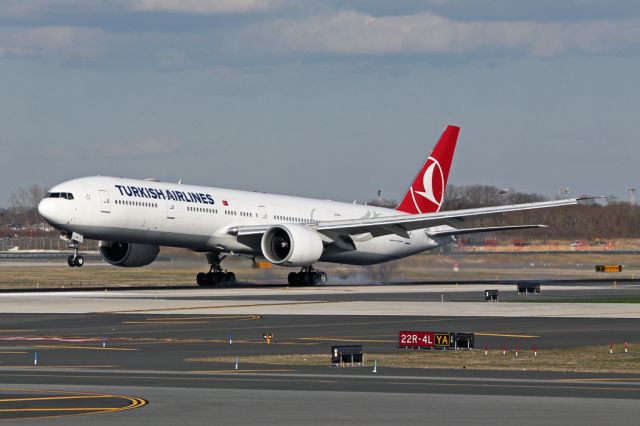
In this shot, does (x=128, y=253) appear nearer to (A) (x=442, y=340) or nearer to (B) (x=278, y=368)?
(A) (x=442, y=340)

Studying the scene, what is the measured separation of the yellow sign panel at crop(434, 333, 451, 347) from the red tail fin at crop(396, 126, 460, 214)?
5421 cm

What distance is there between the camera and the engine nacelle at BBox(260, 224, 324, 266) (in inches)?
3034

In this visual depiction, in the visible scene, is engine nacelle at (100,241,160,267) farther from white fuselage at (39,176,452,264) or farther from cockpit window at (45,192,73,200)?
cockpit window at (45,192,73,200)

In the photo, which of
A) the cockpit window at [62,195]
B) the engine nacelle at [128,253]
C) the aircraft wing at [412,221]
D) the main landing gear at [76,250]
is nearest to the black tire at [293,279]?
the aircraft wing at [412,221]

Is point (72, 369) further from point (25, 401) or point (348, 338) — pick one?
point (348, 338)

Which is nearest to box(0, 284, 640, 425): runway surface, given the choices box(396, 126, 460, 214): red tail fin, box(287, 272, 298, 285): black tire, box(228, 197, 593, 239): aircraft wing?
box(228, 197, 593, 239): aircraft wing

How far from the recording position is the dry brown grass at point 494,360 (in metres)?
32.5

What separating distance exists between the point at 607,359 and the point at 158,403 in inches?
583

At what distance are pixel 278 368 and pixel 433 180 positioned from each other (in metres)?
61.9

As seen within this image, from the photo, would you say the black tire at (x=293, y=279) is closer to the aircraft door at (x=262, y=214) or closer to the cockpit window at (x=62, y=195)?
the aircraft door at (x=262, y=214)

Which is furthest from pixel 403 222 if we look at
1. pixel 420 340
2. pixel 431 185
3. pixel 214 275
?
pixel 420 340

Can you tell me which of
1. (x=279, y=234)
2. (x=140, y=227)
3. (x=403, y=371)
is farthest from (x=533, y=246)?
(x=403, y=371)

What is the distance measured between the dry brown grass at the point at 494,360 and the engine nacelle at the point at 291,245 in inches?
1588

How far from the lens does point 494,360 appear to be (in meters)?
34.1
